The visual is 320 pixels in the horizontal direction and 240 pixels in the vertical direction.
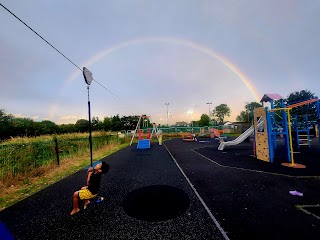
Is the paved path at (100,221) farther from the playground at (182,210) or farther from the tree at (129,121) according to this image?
the tree at (129,121)

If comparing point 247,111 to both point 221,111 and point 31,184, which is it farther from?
point 31,184

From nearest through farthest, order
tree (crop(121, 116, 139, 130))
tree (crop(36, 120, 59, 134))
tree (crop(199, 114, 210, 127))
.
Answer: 1. tree (crop(36, 120, 59, 134))
2. tree (crop(121, 116, 139, 130))
3. tree (crop(199, 114, 210, 127))

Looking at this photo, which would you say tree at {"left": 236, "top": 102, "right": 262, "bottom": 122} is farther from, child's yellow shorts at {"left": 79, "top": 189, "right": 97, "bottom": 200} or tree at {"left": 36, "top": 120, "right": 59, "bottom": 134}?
child's yellow shorts at {"left": 79, "top": 189, "right": 97, "bottom": 200}

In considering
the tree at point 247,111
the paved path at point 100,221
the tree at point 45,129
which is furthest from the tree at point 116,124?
the tree at point 247,111

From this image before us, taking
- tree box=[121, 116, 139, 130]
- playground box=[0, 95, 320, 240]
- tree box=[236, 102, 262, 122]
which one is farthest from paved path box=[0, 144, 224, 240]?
tree box=[236, 102, 262, 122]

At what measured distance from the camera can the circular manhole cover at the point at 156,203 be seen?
378 centimetres

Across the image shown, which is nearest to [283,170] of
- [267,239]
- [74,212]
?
[267,239]

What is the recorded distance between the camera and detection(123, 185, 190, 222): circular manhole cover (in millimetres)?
3779

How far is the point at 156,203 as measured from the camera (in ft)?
14.3

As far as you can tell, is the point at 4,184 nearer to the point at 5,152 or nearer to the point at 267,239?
the point at 5,152

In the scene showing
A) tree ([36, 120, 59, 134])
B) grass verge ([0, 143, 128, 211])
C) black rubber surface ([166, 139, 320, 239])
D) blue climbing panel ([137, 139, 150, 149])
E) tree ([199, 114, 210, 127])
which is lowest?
grass verge ([0, 143, 128, 211])

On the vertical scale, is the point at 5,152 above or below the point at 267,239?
above

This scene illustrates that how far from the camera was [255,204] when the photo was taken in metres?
4.07

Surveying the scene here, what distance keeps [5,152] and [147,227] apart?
24.8 feet
